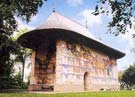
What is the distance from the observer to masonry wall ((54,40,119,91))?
2966cm

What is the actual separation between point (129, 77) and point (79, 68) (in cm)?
3320

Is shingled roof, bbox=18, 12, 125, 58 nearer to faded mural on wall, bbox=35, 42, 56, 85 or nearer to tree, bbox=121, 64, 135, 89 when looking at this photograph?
faded mural on wall, bbox=35, 42, 56, 85

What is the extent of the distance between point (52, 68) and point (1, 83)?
10409 mm

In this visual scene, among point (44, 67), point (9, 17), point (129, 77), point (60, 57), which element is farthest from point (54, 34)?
point (129, 77)

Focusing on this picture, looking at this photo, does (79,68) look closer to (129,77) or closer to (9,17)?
(9,17)

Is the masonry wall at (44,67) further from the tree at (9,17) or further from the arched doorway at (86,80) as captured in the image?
the arched doorway at (86,80)

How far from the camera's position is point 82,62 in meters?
33.3

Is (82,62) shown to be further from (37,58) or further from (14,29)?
(14,29)

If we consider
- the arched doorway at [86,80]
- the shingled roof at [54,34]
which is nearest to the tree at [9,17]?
the shingled roof at [54,34]

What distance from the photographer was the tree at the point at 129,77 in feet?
203

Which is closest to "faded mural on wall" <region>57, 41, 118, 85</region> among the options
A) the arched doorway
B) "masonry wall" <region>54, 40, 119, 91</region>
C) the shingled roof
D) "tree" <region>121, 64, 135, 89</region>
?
"masonry wall" <region>54, 40, 119, 91</region>

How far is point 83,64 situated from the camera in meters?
33.6

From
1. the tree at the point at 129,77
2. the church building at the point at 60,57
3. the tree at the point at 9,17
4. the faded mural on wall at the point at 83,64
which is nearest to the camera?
the tree at the point at 9,17

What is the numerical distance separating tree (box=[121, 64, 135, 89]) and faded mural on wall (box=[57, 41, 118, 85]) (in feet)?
66.0
